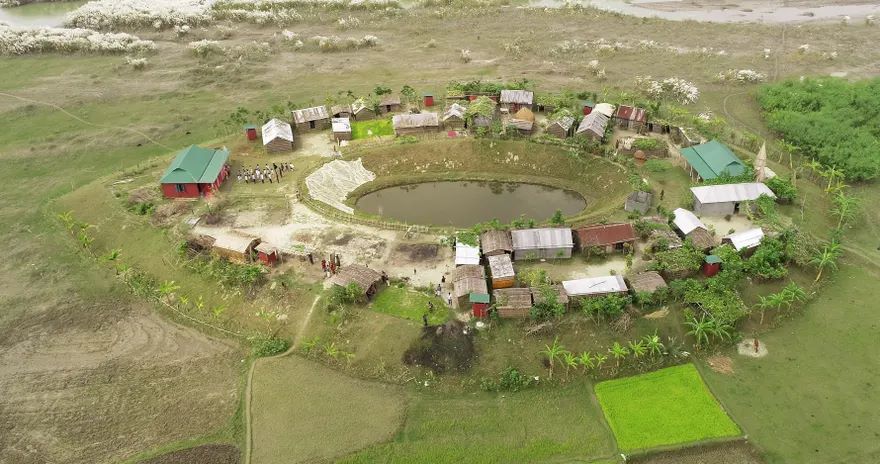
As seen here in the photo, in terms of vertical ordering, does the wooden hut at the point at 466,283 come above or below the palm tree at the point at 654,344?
above

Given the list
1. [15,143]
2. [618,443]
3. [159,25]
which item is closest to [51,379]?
[618,443]

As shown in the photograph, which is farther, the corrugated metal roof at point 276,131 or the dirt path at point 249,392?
the corrugated metal roof at point 276,131

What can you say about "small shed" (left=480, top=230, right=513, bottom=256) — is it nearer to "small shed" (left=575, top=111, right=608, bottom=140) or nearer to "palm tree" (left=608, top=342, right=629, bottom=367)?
"palm tree" (left=608, top=342, right=629, bottom=367)

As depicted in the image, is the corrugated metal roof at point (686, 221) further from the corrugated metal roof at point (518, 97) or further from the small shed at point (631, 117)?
the corrugated metal roof at point (518, 97)

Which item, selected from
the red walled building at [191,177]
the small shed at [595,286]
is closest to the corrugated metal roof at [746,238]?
the small shed at [595,286]

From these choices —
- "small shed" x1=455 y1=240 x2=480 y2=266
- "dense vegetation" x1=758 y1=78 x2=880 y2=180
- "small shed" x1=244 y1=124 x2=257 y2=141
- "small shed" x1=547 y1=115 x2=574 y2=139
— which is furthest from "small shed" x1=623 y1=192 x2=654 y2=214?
"small shed" x1=244 y1=124 x2=257 y2=141

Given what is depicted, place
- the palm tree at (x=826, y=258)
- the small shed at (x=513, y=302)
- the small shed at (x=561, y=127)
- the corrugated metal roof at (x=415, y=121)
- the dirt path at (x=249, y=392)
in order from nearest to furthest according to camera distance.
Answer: the dirt path at (x=249, y=392) → the small shed at (x=513, y=302) → the palm tree at (x=826, y=258) → the small shed at (x=561, y=127) → the corrugated metal roof at (x=415, y=121)

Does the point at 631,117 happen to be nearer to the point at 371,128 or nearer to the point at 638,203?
the point at 638,203

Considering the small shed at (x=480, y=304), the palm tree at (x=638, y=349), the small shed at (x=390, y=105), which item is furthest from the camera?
the small shed at (x=390, y=105)
